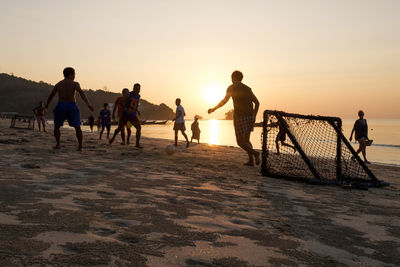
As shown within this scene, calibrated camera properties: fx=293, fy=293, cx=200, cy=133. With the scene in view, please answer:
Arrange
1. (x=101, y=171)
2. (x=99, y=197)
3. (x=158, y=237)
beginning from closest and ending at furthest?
(x=158, y=237), (x=99, y=197), (x=101, y=171)

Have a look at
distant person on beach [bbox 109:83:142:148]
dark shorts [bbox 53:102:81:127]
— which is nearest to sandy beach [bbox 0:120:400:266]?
dark shorts [bbox 53:102:81:127]

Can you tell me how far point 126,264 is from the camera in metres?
1.79

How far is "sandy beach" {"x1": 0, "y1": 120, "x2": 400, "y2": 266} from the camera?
1960 millimetres

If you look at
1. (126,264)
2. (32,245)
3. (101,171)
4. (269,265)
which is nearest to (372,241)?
(269,265)

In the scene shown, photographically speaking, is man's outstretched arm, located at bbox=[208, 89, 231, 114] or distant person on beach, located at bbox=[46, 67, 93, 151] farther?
distant person on beach, located at bbox=[46, 67, 93, 151]

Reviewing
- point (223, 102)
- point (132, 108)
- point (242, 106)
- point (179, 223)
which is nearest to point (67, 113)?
point (132, 108)

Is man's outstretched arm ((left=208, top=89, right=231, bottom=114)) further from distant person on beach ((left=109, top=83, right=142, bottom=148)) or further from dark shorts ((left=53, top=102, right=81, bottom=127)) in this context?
distant person on beach ((left=109, top=83, right=142, bottom=148))

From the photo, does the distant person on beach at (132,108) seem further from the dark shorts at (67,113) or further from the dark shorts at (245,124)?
the dark shorts at (245,124)


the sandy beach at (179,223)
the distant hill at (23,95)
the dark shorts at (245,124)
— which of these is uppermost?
the distant hill at (23,95)

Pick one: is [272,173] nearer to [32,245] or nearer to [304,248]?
[304,248]

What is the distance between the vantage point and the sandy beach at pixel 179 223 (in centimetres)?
196

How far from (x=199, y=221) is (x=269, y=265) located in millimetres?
Answer: 924

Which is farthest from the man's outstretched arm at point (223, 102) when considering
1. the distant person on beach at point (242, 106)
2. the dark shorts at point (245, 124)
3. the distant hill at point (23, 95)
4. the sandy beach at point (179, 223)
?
the distant hill at point (23, 95)

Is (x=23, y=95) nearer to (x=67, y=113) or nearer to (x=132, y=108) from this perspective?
(x=132, y=108)
